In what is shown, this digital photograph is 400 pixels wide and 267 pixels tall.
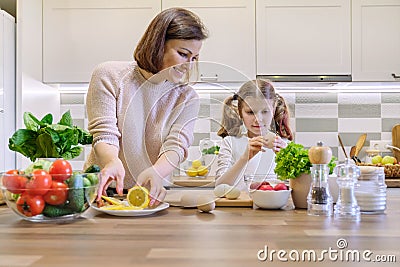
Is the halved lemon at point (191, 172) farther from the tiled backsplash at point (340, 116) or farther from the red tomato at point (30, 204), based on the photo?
the tiled backsplash at point (340, 116)

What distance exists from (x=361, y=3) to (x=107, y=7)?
1.50 meters

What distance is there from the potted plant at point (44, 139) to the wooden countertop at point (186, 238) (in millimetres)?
191

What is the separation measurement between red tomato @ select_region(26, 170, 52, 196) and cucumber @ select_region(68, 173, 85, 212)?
0.15 feet

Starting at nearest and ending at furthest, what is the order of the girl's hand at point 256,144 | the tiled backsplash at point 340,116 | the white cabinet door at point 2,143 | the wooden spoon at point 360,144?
the girl's hand at point 256,144, the white cabinet door at point 2,143, the wooden spoon at point 360,144, the tiled backsplash at point 340,116

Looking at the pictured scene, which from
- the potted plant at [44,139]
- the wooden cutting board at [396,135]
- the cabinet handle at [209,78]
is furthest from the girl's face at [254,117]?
the wooden cutting board at [396,135]

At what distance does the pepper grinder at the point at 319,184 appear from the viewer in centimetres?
120

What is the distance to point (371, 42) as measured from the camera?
2.96m

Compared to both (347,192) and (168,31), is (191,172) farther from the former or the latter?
(347,192)

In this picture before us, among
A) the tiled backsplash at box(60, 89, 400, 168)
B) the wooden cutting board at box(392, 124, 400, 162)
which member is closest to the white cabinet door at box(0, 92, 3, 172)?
the tiled backsplash at box(60, 89, 400, 168)

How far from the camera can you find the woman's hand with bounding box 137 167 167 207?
1317 millimetres

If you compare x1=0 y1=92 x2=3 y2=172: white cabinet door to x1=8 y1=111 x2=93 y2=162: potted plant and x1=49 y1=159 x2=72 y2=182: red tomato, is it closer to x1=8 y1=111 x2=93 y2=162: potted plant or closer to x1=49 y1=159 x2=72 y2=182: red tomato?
x1=8 y1=111 x2=93 y2=162: potted plant

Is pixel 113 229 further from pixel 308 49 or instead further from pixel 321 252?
pixel 308 49

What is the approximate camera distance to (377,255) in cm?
76

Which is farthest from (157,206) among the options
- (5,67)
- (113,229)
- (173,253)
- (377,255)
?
(5,67)
